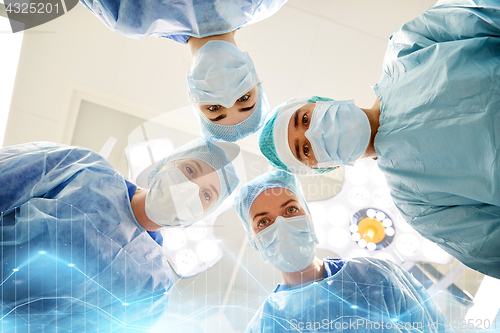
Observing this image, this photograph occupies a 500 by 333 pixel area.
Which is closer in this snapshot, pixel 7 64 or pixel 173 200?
pixel 173 200

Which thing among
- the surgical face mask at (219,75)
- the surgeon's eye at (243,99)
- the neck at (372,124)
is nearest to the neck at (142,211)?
the surgical face mask at (219,75)

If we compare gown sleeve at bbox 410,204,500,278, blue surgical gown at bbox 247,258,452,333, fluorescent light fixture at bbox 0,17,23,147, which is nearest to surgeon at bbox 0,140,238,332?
blue surgical gown at bbox 247,258,452,333

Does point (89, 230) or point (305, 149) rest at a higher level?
point (305, 149)

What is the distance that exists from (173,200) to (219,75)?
25.3 inches

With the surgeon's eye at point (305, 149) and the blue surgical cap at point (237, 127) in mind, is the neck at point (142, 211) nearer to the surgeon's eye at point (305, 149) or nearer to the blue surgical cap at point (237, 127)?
the blue surgical cap at point (237, 127)

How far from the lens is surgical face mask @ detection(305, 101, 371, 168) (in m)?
1.50

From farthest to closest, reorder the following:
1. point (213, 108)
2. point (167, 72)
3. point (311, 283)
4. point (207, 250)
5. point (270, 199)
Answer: point (167, 72), point (270, 199), point (213, 108), point (311, 283), point (207, 250)

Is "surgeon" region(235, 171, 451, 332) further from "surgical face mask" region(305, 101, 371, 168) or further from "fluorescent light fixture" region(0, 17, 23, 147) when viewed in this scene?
"fluorescent light fixture" region(0, 17, 23, 147)

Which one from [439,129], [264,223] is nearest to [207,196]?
[264,223]

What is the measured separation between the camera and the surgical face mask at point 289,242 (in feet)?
5.20

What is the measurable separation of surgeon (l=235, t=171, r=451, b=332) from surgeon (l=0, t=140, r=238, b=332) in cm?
24

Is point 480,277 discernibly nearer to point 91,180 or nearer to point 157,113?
point 91,180

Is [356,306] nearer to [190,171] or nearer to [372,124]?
[372,124]

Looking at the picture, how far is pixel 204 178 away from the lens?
1.69 m
